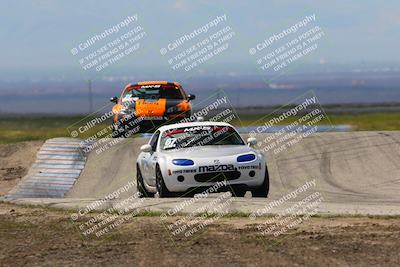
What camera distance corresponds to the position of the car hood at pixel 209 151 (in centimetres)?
1323

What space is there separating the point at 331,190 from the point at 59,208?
613 centimetres

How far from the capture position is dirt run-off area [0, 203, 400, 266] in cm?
802

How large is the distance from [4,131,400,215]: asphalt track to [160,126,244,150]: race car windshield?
1661 millimetres

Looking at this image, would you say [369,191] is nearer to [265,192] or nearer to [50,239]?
[265,192]

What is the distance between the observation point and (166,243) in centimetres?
889

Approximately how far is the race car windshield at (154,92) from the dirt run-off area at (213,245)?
13233 millimetres

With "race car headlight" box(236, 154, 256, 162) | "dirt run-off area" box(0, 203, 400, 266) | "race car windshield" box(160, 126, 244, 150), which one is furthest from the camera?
"race car windshield" box(160, 126, 244, 150)

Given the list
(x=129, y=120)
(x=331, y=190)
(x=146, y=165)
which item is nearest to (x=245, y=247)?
(x=146, y=165)

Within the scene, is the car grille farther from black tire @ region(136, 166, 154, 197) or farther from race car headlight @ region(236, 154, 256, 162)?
black tire @ region(136, 166, 154, 197)

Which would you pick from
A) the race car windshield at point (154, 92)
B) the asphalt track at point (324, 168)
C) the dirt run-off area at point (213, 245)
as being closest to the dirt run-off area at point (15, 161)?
the asphalt track at point (324, 168)

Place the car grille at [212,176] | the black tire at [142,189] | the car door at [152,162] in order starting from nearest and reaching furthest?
the car grille at [212,176] < the car door at [152,162] < the black tire at [142,189]

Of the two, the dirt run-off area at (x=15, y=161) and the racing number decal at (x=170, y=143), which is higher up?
the dirt run-off area at (x=15, y=161)
